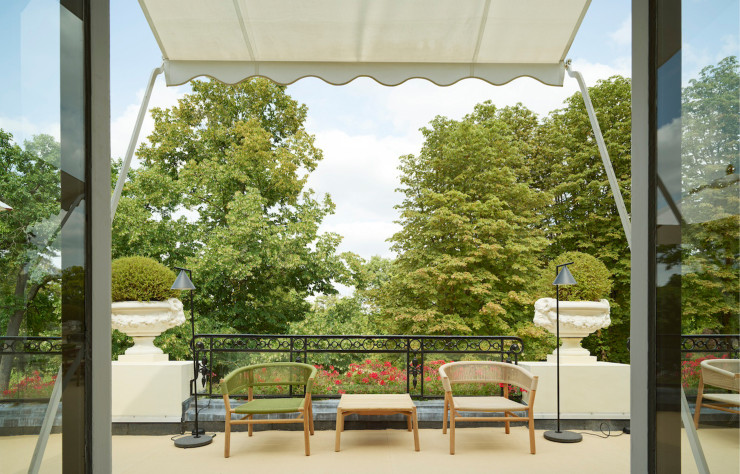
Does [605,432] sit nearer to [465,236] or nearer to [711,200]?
[711,200]

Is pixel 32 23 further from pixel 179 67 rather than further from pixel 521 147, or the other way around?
pixel 521 147

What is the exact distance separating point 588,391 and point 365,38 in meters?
4.16

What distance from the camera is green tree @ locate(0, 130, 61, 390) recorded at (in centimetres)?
160

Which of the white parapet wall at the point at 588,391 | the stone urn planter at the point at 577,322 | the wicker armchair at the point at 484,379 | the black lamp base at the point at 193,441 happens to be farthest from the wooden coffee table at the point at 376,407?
the stone urn planter at the point at 577,322

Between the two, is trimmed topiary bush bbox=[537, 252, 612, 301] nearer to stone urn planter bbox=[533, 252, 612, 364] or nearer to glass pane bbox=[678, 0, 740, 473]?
stone urn planter bbox=[533, 252, 612, 364]

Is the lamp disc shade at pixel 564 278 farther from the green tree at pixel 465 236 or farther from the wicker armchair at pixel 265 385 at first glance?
the green tree at pixel 465 236

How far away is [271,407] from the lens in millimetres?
4738

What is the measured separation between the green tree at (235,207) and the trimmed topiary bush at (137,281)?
6282 mm

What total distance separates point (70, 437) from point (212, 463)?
2.93 meters

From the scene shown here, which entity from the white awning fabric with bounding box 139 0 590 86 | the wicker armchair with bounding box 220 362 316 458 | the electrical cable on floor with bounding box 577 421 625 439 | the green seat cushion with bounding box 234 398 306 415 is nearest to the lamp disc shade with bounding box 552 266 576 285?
the electrical cable on floor with bounding box 577 421 625 439

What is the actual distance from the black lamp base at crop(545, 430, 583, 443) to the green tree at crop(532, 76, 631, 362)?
866 centimetres

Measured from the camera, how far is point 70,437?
1.86 metres

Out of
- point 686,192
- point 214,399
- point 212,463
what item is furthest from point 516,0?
point 214,399

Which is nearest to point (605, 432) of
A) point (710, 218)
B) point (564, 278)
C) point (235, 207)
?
point (564, 278)
